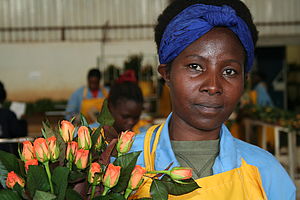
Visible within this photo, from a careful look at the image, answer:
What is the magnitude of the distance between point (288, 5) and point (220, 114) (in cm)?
1035

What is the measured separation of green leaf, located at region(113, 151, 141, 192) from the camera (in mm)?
826

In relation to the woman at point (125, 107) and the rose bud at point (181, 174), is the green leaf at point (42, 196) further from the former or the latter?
the woman at point (125, 107)

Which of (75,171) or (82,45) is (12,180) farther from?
(82,45)

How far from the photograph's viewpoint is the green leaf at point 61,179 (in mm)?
765

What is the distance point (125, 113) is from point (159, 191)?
5.44 ft

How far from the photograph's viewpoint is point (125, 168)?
2.76ft

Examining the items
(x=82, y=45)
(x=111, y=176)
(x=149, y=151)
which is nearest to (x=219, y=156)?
(x=149, y=151)

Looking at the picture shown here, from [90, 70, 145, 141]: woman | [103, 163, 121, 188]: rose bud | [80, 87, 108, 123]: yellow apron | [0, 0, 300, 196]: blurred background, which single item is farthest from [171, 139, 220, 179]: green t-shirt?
[0, 0, 300, 196]: blurred background

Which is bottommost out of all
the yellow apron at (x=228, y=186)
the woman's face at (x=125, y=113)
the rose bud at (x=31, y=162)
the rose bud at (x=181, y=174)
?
the woman's face at (x=125, y=113)

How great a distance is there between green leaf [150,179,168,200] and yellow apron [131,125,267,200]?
20 cm

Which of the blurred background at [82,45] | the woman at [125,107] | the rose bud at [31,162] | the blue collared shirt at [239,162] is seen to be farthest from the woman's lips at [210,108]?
the blurred background at [82,45]

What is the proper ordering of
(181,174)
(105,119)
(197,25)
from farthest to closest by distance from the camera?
(197,25), (105,119), (181,174)

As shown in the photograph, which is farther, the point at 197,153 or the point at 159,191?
the point at 197,153

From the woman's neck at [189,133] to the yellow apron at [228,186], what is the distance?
4.2 inches
